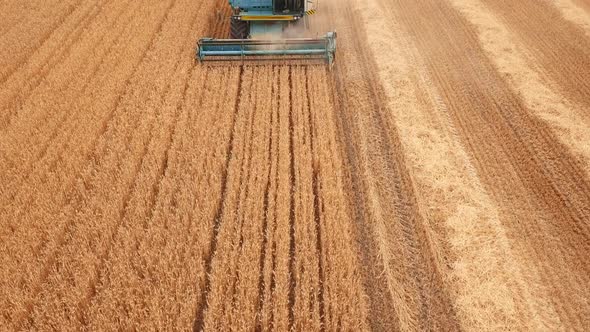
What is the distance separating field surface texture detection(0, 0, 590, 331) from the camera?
5.47m

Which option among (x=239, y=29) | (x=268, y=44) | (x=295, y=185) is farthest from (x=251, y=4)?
(x=295, y=185)

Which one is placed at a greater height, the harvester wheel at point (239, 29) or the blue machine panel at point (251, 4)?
the blue machine panel at point (251, 4)

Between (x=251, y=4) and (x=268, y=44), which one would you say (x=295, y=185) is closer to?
(x=268, y=44)

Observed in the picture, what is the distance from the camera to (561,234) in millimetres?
6496

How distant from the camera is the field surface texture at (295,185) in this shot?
5.47 m

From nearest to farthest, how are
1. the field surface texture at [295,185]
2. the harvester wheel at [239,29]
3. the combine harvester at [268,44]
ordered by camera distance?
the field surface texture at [295,185] < the combine harvester at [268,44] < the harvester wheel at [239,29]

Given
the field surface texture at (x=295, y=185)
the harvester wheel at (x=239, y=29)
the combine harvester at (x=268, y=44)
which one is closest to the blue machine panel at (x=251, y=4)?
the combine harvester at (x=268, y=44)

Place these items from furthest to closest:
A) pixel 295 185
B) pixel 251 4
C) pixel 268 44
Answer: pixel 251 4 → pixel 268 44 → pixel 295 185

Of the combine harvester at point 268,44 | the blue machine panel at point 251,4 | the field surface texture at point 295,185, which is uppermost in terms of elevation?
the blue machine panel at point 251,4

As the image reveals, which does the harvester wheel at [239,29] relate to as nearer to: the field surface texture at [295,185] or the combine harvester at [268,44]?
the combine harvester at [268,44]

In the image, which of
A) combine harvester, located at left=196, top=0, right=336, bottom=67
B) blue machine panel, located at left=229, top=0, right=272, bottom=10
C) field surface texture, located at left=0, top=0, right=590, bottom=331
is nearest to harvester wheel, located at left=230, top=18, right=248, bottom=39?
combine harvester, located at left=196, top=0, right=336, bottom=67

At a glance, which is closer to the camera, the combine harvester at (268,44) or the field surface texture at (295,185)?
the field surface texture at (295,185)

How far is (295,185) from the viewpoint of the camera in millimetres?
7152

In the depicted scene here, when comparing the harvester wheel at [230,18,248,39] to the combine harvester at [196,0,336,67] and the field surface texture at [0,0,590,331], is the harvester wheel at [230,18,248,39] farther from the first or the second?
the field surface texture at [0,0,590,331]
